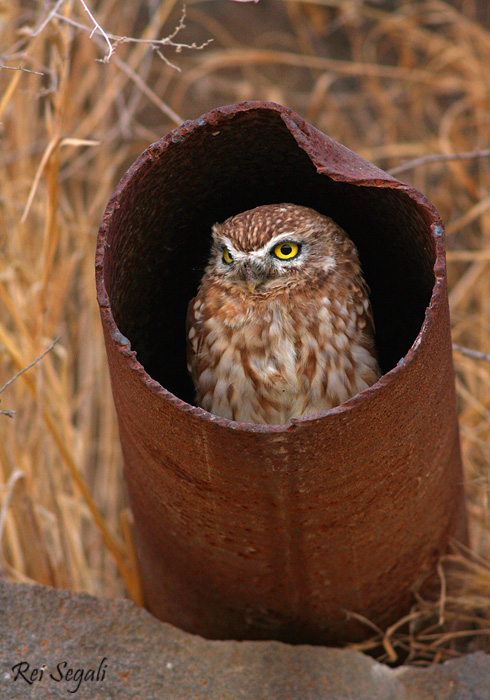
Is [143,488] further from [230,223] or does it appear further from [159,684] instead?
[230,223]

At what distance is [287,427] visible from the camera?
179cm

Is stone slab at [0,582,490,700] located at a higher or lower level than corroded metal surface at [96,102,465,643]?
lower

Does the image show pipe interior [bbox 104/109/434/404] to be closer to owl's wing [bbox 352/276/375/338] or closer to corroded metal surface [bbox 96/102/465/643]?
corroded metal surface [bbox 96/102/465/643]

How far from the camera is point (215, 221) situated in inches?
114

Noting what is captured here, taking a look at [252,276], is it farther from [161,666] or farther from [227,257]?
[161,666]

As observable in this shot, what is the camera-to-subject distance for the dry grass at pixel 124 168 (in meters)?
2.84

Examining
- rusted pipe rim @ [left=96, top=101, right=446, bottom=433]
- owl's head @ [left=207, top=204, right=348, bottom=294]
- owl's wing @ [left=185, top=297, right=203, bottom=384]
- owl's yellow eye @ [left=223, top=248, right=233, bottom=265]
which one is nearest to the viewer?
rusted pipe rim @ [left=96, top=101, right=446, bottom=433]

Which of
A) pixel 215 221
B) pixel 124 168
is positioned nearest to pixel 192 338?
pixel 215 221

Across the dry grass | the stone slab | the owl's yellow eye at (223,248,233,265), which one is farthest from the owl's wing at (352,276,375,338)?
the stone slab

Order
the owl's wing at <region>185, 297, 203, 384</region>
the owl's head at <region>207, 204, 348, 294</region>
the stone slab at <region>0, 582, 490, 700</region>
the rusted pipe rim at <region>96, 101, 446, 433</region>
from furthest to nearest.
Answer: the owl's wing at <region>185, 297, 203, 384</region>, the owl's head at <region>207, 204, 348, 294</region>, the stone slab at <region>0, 582, 490, 700</region>, the rusted pipe rim at <region>96, 101, 446, 433</region>

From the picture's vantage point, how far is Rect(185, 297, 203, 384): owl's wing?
275 cm

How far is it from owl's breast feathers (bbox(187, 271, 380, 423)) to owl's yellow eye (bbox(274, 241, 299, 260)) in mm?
105

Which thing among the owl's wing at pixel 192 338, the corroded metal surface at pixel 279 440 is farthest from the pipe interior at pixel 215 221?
the owl's wing at pixel 192 338

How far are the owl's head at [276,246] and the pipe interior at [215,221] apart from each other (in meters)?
0.14
